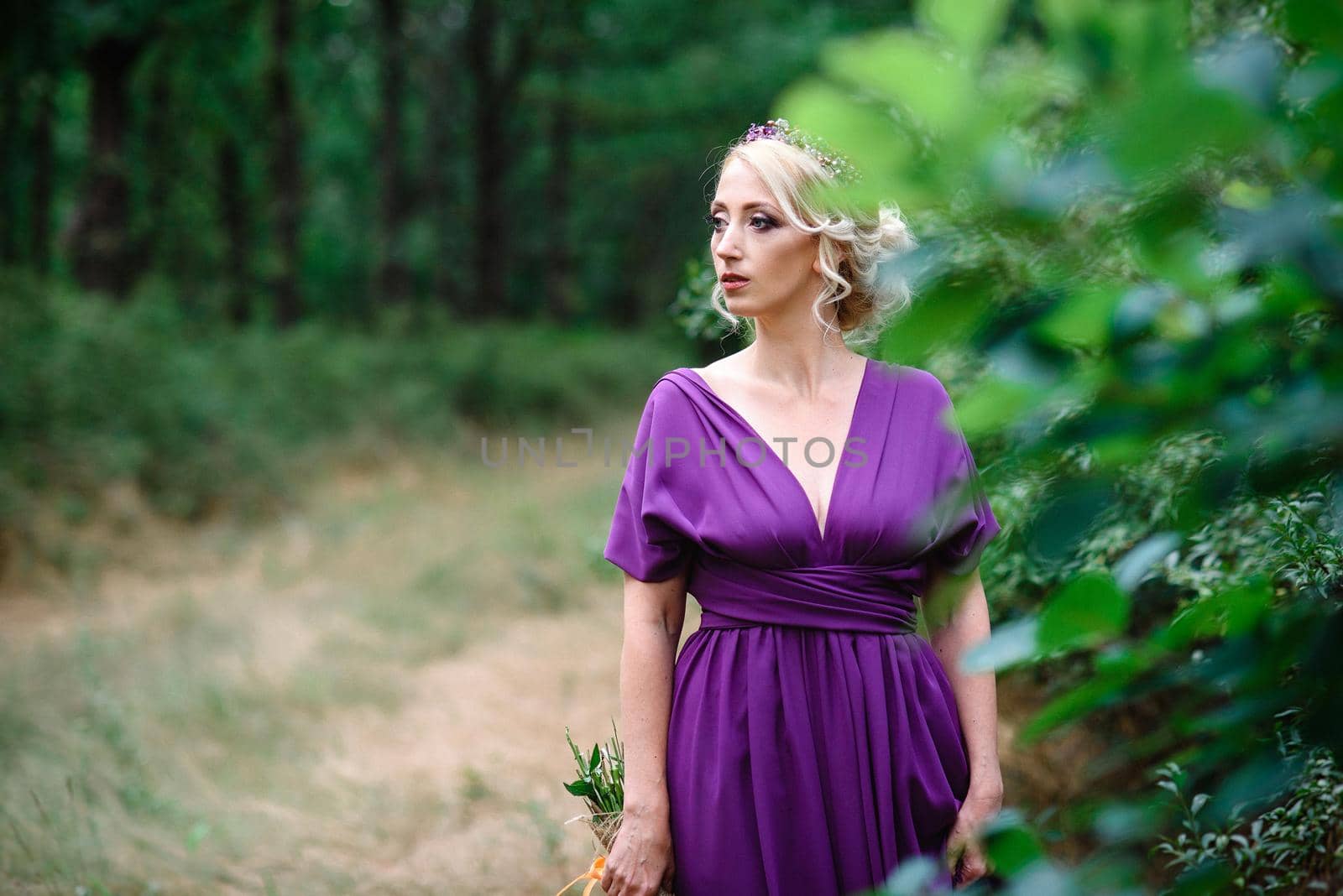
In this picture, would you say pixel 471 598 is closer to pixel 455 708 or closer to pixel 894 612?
pixel 455 708

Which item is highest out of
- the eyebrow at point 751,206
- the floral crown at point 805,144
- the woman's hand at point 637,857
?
the floral crown at point 805,144

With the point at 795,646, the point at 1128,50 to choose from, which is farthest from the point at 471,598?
the point at 1128,50

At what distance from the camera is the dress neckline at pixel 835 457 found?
7.02 ft

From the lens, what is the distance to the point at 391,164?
17.5 metres

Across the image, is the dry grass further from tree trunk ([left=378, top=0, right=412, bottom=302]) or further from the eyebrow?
tree trunk ([left=378, top=0, right=412, bottom=302])

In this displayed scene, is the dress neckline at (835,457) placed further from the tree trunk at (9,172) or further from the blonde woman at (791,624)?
the tree trunk at (9,172)

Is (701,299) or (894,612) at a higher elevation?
(701,299)

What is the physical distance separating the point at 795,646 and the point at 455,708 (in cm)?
414

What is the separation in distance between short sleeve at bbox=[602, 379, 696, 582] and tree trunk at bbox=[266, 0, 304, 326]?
14972 millimetres

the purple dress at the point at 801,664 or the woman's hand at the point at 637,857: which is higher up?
the purple dress at the point at 801,664

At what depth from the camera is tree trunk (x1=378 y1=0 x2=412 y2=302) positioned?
1748 cm

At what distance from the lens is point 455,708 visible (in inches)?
233

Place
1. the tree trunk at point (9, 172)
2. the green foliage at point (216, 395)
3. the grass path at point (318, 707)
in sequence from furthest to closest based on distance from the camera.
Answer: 1. the tree trunk at point (9, 172)
2. the green foliage at point (216, 395)
3. the grass path at point (318, 707)

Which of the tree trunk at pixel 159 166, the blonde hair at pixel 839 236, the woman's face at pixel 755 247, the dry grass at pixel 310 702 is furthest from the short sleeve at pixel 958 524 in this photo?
the tree trunk at pixel 159 166
